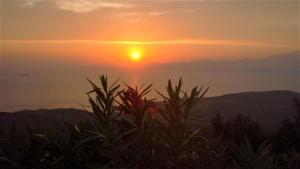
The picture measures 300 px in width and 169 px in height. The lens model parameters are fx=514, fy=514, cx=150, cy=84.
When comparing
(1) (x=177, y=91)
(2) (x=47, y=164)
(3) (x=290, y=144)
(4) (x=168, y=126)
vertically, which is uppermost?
(1) (x=177, y=91)

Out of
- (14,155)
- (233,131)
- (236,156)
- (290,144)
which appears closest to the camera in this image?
(236,156)

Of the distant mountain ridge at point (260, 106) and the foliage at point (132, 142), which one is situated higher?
the foliage at point (132, 142)

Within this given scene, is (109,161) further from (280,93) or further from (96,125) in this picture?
(280,93)

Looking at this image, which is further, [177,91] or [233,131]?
[233,131]

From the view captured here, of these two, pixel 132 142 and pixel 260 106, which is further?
pixel 260 106

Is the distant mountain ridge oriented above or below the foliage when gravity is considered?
below

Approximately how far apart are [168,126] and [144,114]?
0.60 feet

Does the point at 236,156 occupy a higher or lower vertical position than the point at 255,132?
higher

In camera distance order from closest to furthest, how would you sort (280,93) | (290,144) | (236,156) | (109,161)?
(236,156) → (109,161) → (290,144) → (280,93)

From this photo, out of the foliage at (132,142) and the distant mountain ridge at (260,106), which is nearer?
the foliage at (132,142)

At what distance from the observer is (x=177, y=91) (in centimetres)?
268

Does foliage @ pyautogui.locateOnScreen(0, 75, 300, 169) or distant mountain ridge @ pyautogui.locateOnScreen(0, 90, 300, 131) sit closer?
foliage @ pyautogui.locateOnScreen(0, 75, 300, 169)

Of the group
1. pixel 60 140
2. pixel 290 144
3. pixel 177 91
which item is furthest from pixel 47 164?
pixel 290 144

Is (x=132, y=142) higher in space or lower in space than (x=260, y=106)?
higher
